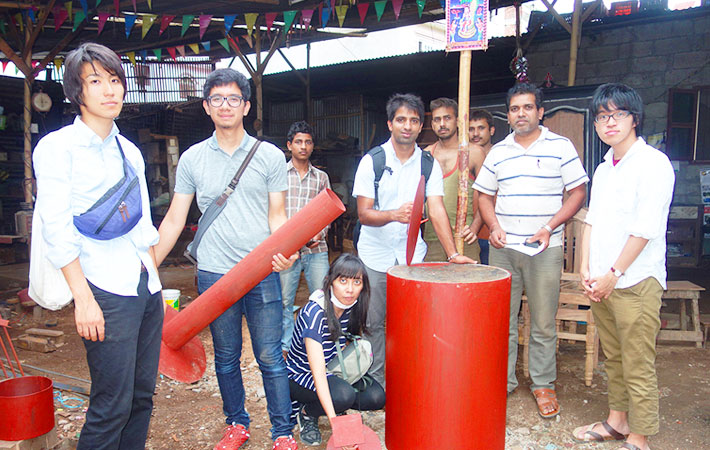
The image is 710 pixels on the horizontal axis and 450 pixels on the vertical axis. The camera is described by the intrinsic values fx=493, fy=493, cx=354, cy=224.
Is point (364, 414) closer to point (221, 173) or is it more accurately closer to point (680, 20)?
point (221, 173)

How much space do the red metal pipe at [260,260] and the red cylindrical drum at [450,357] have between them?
1.55 ft

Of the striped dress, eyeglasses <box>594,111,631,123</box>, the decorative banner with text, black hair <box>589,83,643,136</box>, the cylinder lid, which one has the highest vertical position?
the decorative banner with text

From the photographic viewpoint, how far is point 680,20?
279 inches

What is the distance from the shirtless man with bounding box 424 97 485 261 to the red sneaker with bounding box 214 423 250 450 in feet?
5.68

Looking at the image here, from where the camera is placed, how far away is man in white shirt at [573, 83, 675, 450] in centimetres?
242

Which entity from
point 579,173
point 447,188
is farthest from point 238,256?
point 579,173

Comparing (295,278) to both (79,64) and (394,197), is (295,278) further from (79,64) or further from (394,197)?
(79,64)

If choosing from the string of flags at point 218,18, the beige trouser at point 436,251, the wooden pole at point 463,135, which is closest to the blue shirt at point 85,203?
the wooden pole at point 463,135

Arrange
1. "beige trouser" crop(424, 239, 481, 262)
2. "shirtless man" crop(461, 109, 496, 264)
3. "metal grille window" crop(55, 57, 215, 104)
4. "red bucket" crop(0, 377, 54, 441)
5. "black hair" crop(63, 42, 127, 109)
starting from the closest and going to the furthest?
"black hair" crop(63, 42, 127, 109) → "red bucket" crop(0, 377, 54, 441) → "beige trouser" crop(424, 239, 481, 262) → "shirtless man" crop(461, 109, 496, 264) → "metal grille window" crop(55, 57, 215, 104)

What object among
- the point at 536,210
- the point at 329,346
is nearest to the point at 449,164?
the point at 536,210

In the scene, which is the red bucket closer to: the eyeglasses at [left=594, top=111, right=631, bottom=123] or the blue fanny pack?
the blue fanny pack

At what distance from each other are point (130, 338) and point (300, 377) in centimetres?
113

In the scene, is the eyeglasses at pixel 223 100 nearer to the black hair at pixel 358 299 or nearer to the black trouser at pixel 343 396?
the black hair at pixel 358 299

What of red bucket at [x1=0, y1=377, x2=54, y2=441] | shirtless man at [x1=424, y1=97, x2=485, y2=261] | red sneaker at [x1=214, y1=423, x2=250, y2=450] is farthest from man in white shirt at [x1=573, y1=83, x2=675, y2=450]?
red bucket at [x1=0, y1=377, x2=54, y2=441]
